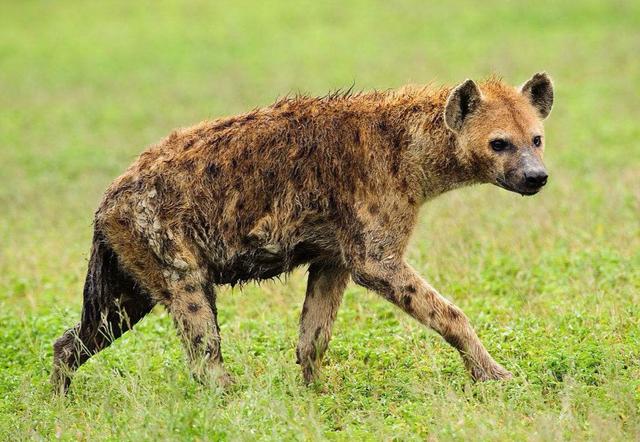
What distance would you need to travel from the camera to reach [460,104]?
6.59 meters

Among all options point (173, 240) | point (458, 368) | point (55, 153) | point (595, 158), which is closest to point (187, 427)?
point (173, 240)

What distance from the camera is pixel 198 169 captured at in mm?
6715

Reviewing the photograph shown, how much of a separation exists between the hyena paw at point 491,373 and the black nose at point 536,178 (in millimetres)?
1066

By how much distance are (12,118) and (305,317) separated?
1311 cm

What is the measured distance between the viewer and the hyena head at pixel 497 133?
254 inches

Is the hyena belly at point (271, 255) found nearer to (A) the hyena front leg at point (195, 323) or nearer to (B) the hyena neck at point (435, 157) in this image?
(A) the hyena front leg at point (195, 323)

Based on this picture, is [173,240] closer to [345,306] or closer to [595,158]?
[345,306]

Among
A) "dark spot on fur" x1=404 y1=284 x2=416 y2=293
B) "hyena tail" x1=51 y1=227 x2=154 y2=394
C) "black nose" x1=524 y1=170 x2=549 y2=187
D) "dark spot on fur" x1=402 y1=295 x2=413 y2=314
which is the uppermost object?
"black nose" x1=524 y1=170 x2=549 y2=187

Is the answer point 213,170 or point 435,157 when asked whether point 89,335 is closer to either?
point 213,170

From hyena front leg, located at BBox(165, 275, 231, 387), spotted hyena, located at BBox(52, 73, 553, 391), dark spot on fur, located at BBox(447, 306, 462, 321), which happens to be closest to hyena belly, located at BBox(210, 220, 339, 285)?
spotted hyena, located at BBox(52, 73, 553, 391)

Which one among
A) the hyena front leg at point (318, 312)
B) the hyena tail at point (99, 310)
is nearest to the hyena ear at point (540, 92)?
the hyena front leg at point (318, 312)

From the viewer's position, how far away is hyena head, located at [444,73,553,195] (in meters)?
6.45

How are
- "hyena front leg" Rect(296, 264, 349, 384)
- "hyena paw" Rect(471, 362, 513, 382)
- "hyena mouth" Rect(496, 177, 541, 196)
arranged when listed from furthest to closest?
"hyena front leg" Rect(296, 264, 349, 384) < "hyena mouth" Rect(496, 177, 541, 196) < "hyena paw" Rect(471, 362, 513, 382)

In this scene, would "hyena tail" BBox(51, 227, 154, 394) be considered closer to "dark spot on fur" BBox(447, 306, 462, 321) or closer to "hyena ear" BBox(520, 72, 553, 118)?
"dark spot on fur" BBox(447, 306, 462, 321)
